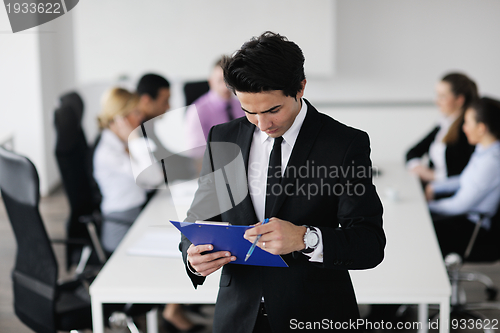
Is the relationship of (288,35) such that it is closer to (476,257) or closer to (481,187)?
(481,187)

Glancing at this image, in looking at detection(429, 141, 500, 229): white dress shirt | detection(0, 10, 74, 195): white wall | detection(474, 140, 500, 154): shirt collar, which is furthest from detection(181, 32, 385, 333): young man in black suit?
detection(0, 10, 74, 195): white wall

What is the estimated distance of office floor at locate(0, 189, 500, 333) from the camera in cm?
289

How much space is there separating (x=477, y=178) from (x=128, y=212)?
1.87 m

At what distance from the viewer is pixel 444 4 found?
16.1ft

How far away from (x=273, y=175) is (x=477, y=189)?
1.79 meters

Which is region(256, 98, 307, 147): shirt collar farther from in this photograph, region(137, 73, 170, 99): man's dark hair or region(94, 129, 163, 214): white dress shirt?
region(137, 73, 170, 99): man's dark hair

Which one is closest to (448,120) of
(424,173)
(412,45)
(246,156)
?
(424,173)

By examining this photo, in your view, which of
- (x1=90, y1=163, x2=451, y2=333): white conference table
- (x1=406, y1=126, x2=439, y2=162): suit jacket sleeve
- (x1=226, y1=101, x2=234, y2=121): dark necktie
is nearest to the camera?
(x1=90, y1=163, x2=451, y2=333): white conference table

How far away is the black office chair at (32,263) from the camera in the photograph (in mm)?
1952

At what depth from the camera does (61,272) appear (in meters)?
3.51

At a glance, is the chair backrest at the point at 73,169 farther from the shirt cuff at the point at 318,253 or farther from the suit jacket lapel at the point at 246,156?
the shirt cuff at the point at 318,253

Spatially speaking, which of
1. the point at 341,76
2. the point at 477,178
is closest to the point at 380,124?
the point at 341,76

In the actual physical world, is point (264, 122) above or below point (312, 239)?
above

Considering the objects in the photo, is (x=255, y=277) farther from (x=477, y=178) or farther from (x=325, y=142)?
(x=477, y=178)
